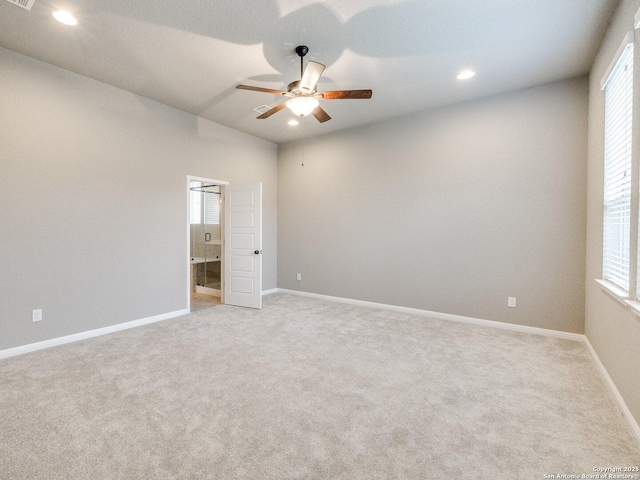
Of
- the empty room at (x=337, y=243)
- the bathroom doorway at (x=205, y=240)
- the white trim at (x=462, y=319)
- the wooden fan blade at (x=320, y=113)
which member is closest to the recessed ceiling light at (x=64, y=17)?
the empty room at (x=337, y=243)

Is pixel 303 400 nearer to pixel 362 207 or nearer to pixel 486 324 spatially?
pixel 486 324

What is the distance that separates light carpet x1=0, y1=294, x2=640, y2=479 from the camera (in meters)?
1.62

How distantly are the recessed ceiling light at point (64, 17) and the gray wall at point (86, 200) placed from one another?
95 cm

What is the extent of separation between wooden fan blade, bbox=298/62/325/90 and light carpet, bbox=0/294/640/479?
2.57 meters

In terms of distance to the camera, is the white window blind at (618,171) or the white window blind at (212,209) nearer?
the white window blind at (618,171)

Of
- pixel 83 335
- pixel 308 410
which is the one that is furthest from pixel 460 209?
pixel 83 335

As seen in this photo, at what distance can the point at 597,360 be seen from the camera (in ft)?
9.16

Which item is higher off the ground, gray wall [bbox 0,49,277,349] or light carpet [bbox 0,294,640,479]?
gray wall [bbox 0,49,277,349]

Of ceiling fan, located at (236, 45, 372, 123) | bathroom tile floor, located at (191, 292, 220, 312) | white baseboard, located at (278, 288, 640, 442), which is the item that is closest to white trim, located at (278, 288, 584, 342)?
white baseboard, located at (278, 288, 640, 442)

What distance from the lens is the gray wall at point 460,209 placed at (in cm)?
353

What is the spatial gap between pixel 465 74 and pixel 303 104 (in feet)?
6.47

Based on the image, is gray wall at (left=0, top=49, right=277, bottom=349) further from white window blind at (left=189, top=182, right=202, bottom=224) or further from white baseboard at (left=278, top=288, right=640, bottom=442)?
white baseboard at (left=278, top=288, right=640, bottom=442)

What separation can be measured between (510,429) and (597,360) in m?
1.65

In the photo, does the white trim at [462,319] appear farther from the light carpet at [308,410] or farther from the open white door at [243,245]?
the open white door at [243,245]
